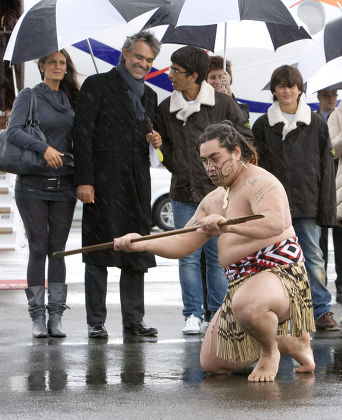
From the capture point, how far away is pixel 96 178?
694 cm

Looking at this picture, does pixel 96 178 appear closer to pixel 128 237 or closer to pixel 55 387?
pixel 128 237

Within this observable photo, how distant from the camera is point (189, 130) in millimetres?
7207

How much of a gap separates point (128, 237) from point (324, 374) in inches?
50.5

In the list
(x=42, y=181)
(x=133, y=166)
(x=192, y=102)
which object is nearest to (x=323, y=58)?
(x=192, y=102)

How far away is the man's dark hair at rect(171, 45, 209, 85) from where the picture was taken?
715 centimetres

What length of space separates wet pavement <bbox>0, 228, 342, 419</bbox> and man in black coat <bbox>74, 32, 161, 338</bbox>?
0.93ft

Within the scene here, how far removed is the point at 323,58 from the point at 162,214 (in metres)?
10.00

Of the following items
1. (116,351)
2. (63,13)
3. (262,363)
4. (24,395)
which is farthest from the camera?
(63,13)

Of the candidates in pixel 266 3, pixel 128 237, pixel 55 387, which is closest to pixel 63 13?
pixel 266 3

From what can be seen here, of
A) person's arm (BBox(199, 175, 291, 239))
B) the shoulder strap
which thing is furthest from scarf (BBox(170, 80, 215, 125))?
person's arm (BBox(199, 175, 291, 239))

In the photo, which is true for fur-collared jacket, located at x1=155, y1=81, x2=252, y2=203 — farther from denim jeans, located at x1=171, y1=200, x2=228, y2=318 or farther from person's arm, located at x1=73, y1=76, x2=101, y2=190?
person's arm, located at x1=73, y1=76, x2=101, y2=190

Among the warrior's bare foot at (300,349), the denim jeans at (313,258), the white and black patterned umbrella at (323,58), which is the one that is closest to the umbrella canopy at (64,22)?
the denim jeans at (313,258)

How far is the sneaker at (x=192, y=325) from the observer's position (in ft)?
22.8

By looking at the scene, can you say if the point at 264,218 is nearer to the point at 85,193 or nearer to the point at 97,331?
the point at 85,193
